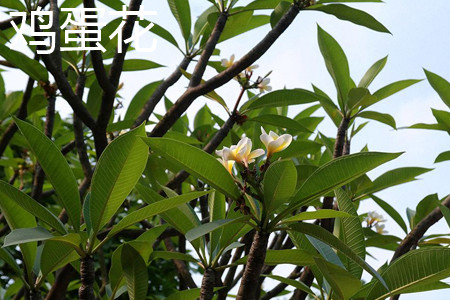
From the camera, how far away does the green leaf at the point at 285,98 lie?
1.70 metres

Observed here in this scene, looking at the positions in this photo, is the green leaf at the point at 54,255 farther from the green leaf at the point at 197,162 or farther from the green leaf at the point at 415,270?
the green leaf at the point at 415,270

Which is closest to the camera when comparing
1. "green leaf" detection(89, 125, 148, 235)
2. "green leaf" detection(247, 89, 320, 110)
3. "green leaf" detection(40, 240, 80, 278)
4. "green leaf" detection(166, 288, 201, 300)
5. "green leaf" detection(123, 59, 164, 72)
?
Answer: "green leaf" detection(89, 125, 148, 235)

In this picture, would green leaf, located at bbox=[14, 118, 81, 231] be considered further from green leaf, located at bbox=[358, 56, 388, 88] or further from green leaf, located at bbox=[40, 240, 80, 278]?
green leaf, located at bbox=[358, 56, 388, 88]

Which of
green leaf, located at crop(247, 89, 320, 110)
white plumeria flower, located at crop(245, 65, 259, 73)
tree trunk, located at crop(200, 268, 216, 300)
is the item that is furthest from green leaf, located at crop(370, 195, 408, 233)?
tree trunk, located at crop(200, 268, 216, 300)

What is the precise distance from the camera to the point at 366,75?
1871 mm

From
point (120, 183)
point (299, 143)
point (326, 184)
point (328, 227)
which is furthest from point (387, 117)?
point (120, 183)

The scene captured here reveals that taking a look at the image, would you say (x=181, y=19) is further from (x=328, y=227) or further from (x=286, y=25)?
(x=328, y=227)

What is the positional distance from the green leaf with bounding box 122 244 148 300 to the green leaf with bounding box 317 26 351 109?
84 centimetres

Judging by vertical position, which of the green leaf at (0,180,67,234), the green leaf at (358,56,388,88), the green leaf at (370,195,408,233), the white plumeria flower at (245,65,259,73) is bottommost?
the green leaf at (370,195,408,233)

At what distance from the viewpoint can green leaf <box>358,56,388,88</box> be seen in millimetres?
1830

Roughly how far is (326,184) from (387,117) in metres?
0.84

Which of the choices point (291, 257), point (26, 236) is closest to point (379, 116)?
point (291, 257)

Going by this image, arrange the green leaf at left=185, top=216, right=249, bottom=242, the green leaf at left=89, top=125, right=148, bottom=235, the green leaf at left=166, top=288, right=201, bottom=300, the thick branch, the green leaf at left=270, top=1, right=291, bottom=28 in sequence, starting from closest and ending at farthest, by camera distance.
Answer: the green leaf at left=185, top=216, right=249, bottom=242
the green leaf at left=89, top=125, right=148, bottom=235
the green leaf at left=166, top=288, right=201, bottom=300
the thick branch
the green leaf at left=270, top=1, right=291, bottom=28

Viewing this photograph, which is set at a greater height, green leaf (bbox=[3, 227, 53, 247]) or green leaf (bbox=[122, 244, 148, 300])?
green leaf (bbox=[3, 227, 53, 247])
